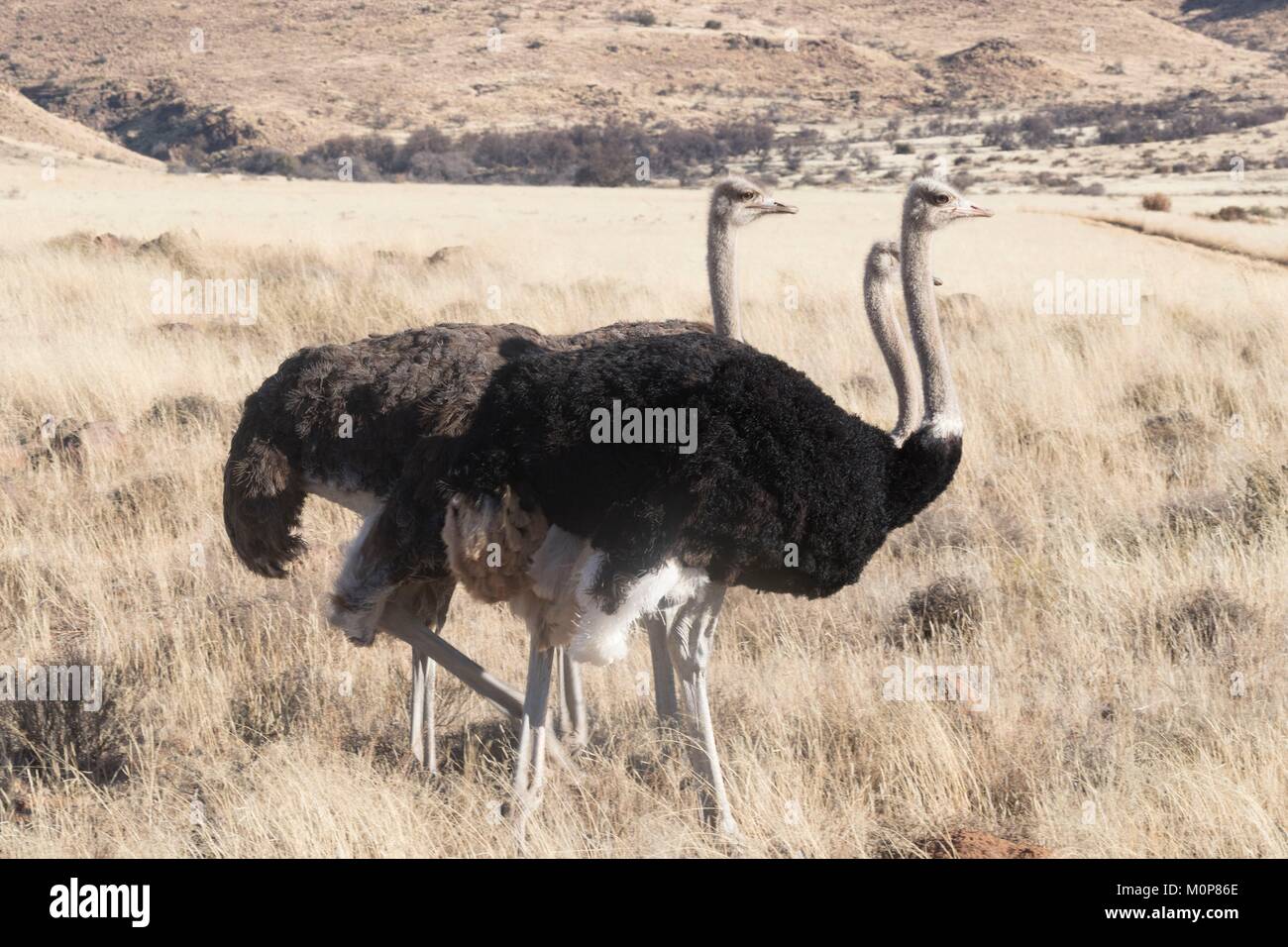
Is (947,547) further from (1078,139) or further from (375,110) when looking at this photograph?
(375,110)

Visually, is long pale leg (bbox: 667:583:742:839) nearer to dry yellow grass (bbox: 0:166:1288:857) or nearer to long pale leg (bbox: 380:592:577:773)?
dry yellow grass (bbox: 0:166:1288:857)

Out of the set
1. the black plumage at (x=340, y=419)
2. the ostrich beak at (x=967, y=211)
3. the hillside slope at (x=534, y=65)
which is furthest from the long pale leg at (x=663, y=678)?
the hillside slope at (x=534, y=65)

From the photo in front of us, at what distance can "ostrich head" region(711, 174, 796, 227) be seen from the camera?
5.57m

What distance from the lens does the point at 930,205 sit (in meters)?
4.87

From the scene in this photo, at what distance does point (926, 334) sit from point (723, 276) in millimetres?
1047

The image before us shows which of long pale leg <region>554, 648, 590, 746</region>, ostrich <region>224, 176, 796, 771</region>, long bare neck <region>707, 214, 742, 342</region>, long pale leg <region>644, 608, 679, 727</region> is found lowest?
long pale leg <region>554, 648, 590, 746</region>

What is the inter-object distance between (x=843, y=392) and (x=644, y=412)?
5.18m

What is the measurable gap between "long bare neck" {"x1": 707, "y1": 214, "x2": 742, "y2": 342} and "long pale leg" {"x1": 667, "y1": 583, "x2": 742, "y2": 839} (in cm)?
161

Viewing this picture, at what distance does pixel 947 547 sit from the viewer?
603 cm

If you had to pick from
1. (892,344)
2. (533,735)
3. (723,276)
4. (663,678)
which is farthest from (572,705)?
(723,276)

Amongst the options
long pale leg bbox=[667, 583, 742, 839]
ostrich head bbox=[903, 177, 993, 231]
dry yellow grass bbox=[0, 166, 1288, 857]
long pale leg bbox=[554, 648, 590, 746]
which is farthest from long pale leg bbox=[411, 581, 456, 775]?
ostrich head bbox=[903, 177, 993, 231]

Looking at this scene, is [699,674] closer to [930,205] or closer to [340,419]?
[340,419]

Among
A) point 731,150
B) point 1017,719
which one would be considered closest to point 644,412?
point 1017,719

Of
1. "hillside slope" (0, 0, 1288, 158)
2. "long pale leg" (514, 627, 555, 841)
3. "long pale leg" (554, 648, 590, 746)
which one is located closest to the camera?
"long pale leg" (514, 627, 555, 841)
